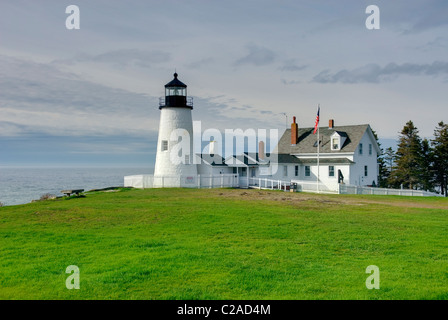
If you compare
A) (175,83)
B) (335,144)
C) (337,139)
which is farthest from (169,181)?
(337,139)

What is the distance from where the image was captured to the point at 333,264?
30.4 ft

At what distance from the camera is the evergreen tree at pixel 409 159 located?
47156mm

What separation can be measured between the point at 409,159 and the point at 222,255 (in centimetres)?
4436

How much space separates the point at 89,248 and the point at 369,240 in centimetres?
856

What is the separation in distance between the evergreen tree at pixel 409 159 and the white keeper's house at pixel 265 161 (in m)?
7.69

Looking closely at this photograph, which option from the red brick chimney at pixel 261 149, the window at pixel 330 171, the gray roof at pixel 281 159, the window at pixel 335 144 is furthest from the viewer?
the red brick chimney at pixel 261 149

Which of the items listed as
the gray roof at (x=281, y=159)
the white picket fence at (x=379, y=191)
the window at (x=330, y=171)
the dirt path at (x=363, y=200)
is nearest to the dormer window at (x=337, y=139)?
the gray roof at (x=281, y=159)

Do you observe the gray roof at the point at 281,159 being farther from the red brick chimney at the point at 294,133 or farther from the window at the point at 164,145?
the window at the point at 164,145

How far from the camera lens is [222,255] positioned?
9.91 meters

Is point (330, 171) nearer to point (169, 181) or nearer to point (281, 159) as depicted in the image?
point (281, 159)

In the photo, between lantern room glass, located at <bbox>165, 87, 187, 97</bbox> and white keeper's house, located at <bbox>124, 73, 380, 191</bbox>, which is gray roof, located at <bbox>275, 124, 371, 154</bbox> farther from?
lantern room glass, located at <bbox>165, 87, 187, 97</bbox>

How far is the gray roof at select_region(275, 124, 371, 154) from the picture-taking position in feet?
130
